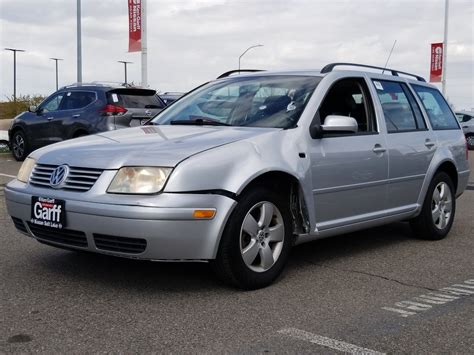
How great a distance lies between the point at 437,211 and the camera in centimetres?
638

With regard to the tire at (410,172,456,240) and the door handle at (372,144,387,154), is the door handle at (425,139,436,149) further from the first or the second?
the door handle at (372,144,387,154)

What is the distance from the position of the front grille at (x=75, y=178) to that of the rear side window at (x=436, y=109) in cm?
367

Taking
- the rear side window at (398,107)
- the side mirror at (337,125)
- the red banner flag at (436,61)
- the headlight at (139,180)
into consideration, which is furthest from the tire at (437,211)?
the red banner flag at (436,61)

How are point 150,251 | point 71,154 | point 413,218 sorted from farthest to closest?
point 413,218
point 71,154
point 150,251

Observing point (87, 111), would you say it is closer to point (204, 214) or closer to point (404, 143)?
point (404, 143)

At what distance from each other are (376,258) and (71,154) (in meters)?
2.79

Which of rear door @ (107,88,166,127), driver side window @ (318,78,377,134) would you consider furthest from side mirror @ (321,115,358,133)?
rear door @ (107,88,166,127)

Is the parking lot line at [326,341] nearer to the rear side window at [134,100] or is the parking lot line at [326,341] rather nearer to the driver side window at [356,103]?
the driver side window at [356,103]

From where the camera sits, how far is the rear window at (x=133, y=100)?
497 inches

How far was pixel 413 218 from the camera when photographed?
618cm

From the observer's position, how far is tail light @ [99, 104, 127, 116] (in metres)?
12.5

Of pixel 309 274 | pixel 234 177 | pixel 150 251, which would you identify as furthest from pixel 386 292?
pixel 150 251

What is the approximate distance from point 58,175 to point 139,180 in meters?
0.66

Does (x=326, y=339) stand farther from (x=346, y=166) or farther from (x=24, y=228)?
(x=24, y=228)
